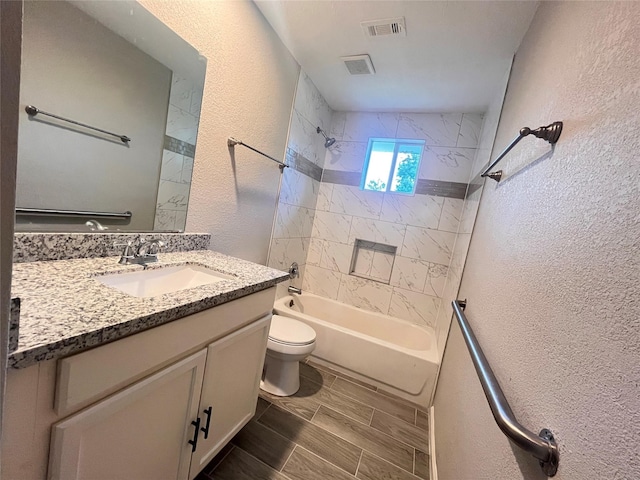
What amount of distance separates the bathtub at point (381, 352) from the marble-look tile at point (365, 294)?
0.10 metres

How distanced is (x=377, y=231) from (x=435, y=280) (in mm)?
712

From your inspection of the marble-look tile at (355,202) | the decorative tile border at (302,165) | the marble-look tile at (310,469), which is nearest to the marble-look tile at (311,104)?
the decorative tile border at (302,165)

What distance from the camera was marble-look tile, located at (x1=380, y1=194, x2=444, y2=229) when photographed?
2523 millimetres

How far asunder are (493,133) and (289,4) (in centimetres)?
145

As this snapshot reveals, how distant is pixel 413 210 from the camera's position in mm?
2598

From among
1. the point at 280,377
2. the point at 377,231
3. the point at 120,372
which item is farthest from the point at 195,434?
the point at 377,231

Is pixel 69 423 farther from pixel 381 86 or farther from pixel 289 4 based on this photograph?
pixel 381 86

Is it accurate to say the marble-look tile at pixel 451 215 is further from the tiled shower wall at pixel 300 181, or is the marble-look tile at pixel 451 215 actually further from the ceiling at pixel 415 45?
the tiled shower wall at pixel 300 181

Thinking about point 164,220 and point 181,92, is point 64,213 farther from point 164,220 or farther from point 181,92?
point 181,92

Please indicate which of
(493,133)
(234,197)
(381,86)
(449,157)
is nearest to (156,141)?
(234,197)

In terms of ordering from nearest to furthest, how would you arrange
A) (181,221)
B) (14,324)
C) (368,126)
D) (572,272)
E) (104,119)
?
(14,324), (572,272), (104,119), (181,221), (368,126)

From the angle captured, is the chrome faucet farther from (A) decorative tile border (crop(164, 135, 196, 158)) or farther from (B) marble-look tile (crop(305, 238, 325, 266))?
(B) marble-look tile (crop(305, 238, 325, 266))

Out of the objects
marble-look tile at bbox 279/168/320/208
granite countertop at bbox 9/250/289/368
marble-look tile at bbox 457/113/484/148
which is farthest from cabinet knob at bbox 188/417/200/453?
marble-look tile at bbox 457/113/484/148

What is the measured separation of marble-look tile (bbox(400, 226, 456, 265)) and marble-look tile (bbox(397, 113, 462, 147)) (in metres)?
0.82
